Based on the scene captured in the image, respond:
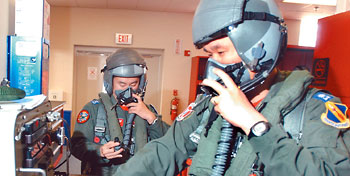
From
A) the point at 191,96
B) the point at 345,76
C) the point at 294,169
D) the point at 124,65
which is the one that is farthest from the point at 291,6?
the point at 294,169

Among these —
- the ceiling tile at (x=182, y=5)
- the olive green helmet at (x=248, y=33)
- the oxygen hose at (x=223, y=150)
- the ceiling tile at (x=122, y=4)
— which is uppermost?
the ceiling tile at (x=182, y=5)

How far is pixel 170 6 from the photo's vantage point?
4.84 m

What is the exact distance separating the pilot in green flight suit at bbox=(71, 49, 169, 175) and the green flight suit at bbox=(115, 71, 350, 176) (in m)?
0.60

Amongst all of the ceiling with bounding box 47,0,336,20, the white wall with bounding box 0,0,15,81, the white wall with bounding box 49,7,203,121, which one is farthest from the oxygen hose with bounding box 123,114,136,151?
the white wall with bounding box 49,7,203,121

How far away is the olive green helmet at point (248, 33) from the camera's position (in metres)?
0.86

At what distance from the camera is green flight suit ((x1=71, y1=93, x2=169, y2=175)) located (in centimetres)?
164

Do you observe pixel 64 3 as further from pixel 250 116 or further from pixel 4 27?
pixel 250 116

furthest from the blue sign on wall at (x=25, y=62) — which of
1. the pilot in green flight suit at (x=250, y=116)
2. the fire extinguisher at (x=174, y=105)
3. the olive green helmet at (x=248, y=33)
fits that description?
the fire extinguisher at (x=174, y=105)

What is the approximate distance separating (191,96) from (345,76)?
3.65 meters

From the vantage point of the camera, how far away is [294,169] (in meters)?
0.65

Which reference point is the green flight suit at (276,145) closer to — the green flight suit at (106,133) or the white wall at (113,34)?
the green flight suit at (106,133)

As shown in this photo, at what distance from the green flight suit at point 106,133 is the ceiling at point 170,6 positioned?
3192 millimetres

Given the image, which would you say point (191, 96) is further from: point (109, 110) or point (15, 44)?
point (15, 44)

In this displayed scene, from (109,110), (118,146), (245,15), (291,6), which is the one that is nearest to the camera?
(245,15)
